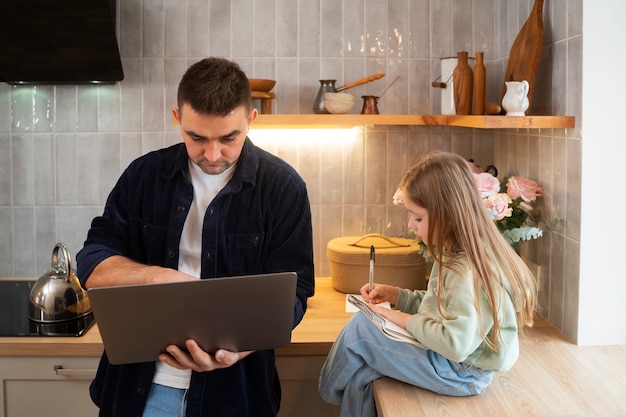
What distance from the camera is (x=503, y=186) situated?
8.10ft

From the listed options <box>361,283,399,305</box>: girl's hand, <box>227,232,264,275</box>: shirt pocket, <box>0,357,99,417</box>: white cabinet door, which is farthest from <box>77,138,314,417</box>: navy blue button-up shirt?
<box>0,357,99,417</box>: white cabinet door

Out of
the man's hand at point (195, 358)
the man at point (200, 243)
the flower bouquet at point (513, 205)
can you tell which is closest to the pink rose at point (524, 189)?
the flower bouquet at point (513, 205)

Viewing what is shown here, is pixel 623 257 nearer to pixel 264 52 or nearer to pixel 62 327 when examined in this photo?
pixel 264 52

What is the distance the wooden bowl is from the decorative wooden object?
78cm

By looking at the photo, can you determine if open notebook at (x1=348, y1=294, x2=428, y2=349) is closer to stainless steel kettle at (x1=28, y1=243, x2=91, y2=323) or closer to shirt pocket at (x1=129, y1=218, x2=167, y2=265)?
shirt pocket at (x1=129, y1=218, x2=167, y2=265)

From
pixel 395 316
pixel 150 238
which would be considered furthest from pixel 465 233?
pixel 150 238

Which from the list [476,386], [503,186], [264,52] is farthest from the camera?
[264,52]

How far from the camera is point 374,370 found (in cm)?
189

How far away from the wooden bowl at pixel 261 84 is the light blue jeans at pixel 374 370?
0.98 metres

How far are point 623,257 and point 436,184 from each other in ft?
2.23

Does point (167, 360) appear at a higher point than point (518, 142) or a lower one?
lower

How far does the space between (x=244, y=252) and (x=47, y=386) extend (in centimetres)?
85

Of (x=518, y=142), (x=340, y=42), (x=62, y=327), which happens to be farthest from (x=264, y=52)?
(x=62, y=327)

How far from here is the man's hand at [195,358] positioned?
5.29 ft
